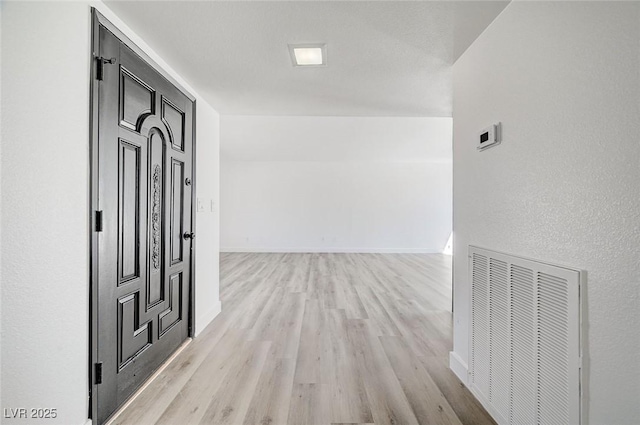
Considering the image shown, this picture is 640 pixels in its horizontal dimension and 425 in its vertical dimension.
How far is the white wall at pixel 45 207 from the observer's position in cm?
137

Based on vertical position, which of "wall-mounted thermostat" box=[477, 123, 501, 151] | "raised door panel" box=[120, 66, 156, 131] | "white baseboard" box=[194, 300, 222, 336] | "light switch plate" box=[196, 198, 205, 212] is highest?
"raised door panel" box=[120, 66, 156, 131]

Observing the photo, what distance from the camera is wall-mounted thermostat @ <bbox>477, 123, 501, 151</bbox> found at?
1769 millimetres

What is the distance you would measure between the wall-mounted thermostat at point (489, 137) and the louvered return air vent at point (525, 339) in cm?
67

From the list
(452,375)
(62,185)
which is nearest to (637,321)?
(452,375)

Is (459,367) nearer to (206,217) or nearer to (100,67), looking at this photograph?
(206,217)

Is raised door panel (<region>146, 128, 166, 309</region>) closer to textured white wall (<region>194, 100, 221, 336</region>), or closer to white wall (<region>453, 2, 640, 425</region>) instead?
textured white wall (<region>194, 100, 221, 336</region>)

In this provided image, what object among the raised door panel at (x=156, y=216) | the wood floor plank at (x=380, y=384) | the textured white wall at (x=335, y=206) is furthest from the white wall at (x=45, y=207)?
the textured white wall at (x=335, y=206)

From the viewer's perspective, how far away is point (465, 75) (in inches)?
86.5

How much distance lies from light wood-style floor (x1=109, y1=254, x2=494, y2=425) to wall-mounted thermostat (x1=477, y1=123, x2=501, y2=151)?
65.8 inches

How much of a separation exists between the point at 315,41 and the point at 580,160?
5.54 feet

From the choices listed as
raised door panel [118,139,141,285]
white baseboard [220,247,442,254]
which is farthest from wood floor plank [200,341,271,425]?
white baseboard [220,247,442,254]

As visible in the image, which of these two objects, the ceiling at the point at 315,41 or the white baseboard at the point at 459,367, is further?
the white baseboard at the point at 459,367

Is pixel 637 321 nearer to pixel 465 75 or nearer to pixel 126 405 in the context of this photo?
pixel 465 75

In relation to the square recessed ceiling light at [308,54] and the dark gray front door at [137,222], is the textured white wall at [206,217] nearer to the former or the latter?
the dark gray front door at [137,222]
